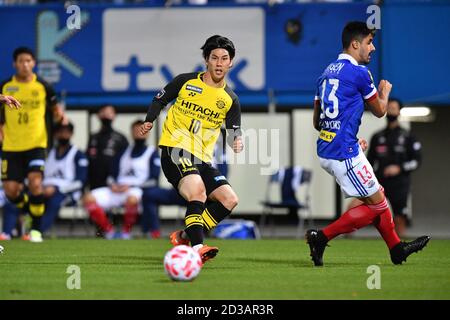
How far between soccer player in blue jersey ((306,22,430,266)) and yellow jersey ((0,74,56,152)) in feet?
17.0

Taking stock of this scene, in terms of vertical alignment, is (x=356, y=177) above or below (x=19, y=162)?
below

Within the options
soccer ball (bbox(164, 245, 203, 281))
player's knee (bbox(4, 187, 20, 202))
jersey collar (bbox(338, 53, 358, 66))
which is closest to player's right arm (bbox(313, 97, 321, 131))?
jersey collar (bbox(338, 53, 358, 66))

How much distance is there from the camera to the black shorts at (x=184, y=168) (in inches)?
366

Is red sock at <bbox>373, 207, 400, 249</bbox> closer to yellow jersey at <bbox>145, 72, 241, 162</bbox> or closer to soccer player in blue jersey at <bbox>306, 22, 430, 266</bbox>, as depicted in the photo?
soccer player in blue jersey at <bbox>306, 22, 430, 266</bbox>

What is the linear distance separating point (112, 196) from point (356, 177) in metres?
7.66

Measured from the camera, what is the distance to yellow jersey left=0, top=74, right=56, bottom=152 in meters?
13.2

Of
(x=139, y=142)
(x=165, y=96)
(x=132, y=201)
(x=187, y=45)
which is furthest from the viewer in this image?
(x=187, y=45)

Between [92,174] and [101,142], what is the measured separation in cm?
57

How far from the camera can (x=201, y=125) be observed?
31.1 ft

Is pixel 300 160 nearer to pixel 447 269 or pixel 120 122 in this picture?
pixel 120 122

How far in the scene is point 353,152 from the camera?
9.11m

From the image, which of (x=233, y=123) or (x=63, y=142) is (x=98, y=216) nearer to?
(x=63, y=142)

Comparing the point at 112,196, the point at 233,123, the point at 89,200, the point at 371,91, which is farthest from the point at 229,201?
the point at 112,196
